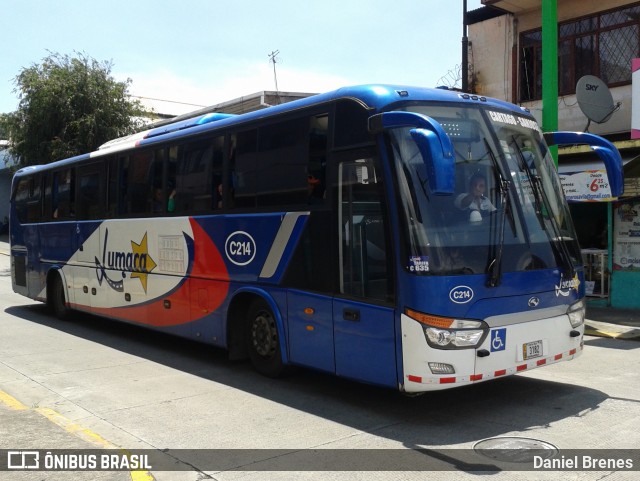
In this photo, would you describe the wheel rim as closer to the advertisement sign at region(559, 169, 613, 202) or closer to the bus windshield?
the bus windshield

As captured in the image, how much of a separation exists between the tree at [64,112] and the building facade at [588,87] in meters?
13.5

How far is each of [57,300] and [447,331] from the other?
33.5ft

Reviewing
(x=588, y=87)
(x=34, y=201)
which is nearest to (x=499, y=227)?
(x=588, y=87)

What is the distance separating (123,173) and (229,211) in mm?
3448

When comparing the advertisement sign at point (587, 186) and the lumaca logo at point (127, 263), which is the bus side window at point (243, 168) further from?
the advertisement sign at point (587, 186)

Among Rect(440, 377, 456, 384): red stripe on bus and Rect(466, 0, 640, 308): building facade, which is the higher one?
Rect(466, 0, 640, 308): building facade

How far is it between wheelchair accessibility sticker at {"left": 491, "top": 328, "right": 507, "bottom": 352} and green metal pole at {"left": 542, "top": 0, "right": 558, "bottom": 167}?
7068 millimetres

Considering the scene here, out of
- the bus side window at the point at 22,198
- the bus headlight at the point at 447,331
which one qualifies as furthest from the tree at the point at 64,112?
the bus headlight at the point at 447,331

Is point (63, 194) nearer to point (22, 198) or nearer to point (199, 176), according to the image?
point (22, 198)

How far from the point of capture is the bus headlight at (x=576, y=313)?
652 cm

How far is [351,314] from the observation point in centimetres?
633

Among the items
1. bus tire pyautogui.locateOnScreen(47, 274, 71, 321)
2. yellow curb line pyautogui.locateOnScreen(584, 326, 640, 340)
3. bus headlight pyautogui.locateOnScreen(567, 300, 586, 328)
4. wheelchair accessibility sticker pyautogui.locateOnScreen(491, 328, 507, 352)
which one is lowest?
yellow curb line pyautogui.locateOnScreen(584, 326, 640, 340)

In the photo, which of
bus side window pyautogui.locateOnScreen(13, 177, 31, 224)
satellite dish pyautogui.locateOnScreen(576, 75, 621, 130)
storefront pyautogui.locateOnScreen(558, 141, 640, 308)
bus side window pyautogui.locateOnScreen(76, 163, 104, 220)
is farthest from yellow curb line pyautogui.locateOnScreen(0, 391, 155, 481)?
satellite dish pyautogui.locateOnScreen(576, 75, 621, 130)

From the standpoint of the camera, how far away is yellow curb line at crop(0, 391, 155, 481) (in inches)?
193
